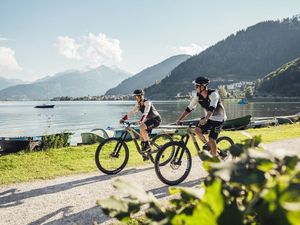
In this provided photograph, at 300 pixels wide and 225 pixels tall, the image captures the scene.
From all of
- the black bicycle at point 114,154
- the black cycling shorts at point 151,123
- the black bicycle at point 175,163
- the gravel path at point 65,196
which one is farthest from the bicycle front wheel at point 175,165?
the black cycling shorts at point 151,123

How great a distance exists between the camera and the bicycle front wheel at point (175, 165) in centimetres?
1008

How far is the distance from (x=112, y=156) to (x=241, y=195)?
10.3m

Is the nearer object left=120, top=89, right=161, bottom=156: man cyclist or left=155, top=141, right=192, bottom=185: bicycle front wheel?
left=155, top=141, right=192, bottom=185: bicycle front wheel

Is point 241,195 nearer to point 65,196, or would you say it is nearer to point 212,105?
point 65,196

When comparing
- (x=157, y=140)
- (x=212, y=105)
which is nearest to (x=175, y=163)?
(x=212, y=105)

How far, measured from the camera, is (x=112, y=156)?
1167cm

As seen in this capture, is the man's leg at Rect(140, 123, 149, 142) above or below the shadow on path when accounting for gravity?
above

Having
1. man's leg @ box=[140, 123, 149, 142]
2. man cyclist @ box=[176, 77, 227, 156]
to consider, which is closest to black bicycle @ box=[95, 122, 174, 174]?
man's leg @ box=[140, 123, 149, 142]

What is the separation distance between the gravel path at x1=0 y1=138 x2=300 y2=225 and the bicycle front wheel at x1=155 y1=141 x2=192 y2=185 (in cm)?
24

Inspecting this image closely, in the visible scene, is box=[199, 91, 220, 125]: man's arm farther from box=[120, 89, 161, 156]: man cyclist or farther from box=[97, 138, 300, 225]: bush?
box=[97, 138, 300, 225]: bush

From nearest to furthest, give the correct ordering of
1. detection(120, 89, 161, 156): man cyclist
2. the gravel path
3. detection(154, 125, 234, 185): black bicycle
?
1. the gravel path
2. detection(154, 125, 234, 185): black bicycle
3. detection(120, 89, 161, 156): man cyclist

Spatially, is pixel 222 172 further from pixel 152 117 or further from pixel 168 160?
pixel 152 117

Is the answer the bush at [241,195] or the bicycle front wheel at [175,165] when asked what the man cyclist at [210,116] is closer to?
the bicycle front wheel at [175,165]

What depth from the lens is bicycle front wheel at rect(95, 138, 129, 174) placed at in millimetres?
11539
